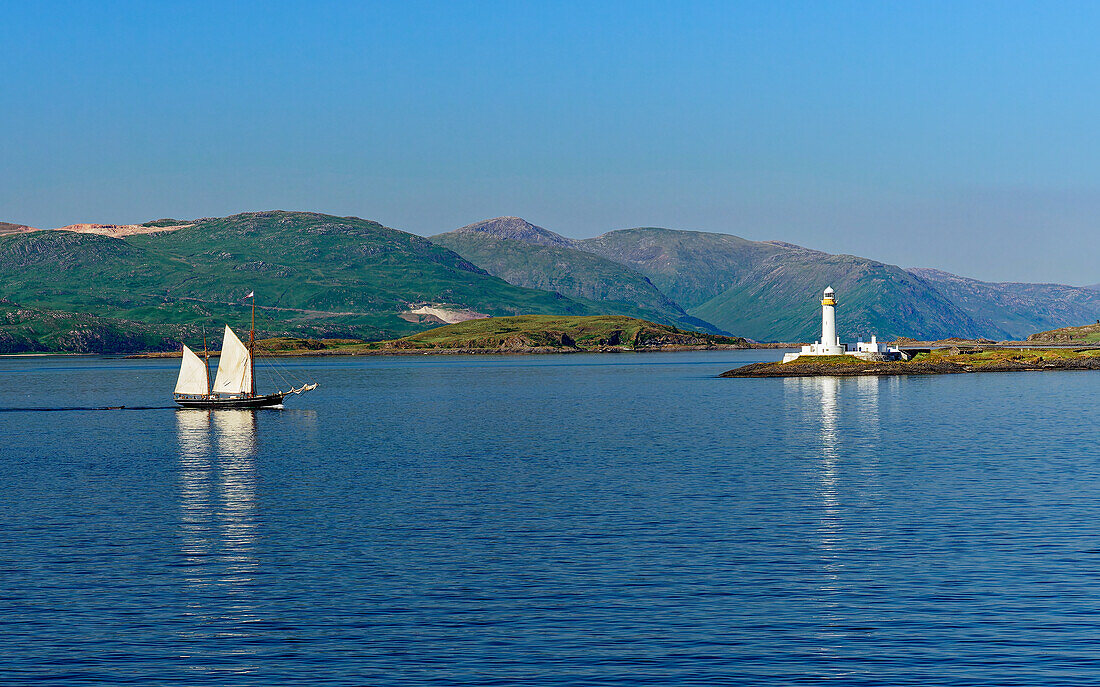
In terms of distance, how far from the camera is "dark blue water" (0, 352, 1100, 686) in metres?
29.4

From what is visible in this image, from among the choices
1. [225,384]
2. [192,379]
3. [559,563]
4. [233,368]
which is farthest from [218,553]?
[192,379]

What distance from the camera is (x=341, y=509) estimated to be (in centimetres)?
5628

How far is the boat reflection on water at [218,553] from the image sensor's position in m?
31.3

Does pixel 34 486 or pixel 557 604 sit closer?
pixel 557 604

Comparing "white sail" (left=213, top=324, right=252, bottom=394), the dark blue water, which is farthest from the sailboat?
the dark blue water

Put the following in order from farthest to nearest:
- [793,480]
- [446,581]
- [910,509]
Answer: [793,480] → [910,509] → [446,581]

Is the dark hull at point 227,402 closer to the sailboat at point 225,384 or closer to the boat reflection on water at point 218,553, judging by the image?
the sailboat at point 225,384

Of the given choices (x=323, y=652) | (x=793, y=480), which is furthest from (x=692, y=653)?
(x=793, y=480)

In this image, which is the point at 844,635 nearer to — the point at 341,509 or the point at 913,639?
the point at 913,639

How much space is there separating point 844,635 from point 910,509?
960 inches

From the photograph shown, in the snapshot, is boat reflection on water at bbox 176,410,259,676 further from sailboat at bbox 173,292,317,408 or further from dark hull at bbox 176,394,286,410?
sailboat at bbox 173,292,317,408

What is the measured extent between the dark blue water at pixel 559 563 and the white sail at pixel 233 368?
48.7 metres

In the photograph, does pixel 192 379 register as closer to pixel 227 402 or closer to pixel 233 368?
pixel 233 368

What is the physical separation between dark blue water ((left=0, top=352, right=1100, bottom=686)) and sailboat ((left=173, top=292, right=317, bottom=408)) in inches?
1876
